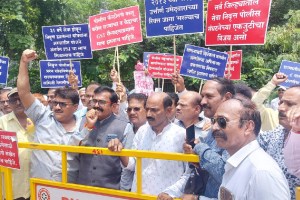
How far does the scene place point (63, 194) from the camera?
3746 millimetres

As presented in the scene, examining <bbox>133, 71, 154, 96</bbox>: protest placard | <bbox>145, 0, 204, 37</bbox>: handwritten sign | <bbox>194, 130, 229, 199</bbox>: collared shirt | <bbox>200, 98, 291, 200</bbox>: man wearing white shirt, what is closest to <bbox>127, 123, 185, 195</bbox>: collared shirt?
<bbox>194, 130, 229, 199</bbox>: collared shirt

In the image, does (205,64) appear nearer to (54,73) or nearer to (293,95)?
(54,73)

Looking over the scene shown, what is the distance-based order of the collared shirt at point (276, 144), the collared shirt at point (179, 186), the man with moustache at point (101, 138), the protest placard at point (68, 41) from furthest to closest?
1. the protest placard at point (68, 41)
2. the man with moustache at point (101, 138)
3. the collared shirt at point (179, 186)
4. the collared shirt at point (276, 144)

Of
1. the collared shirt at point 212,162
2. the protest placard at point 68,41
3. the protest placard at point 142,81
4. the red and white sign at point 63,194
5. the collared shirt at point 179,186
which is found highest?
the protest placard at point 68,41

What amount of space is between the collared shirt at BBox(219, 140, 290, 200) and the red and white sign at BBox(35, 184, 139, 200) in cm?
119

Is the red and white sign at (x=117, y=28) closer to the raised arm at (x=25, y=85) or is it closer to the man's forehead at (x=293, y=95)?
the raised arm at (x=25, y=85)

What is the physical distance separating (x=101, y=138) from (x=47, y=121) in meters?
0.67

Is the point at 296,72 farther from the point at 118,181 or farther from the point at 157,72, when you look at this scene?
the point at 118,181

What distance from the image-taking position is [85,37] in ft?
21.6

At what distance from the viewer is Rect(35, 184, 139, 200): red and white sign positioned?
3530mm

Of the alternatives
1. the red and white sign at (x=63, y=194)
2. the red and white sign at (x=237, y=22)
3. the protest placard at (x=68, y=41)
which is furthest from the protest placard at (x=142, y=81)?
the red and white sign at (x=63, y=194)

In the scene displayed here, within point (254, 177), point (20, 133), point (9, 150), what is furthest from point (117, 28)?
point (254, 177)

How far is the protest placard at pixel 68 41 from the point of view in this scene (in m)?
6.59

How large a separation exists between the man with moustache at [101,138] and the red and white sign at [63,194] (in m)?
0.22
